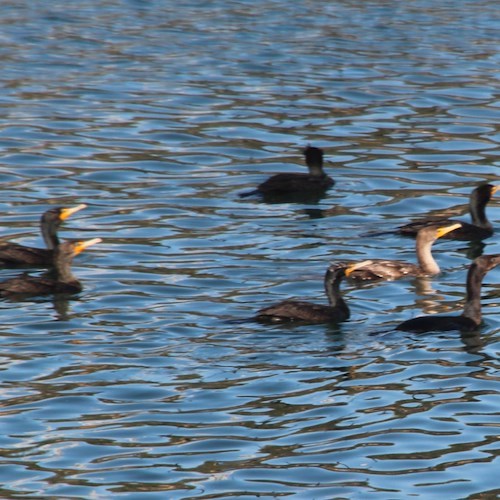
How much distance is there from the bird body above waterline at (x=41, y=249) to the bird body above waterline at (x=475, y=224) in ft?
12.8

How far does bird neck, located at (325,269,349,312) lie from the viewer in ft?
46.1

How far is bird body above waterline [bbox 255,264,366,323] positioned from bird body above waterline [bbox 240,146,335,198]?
16.3ft

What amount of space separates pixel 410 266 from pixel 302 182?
402cm

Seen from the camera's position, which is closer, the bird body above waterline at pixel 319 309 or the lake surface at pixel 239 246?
the lake surface at pixel 239 246

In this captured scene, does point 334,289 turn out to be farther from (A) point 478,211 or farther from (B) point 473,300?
(A) point 478,211

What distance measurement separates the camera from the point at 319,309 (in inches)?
541

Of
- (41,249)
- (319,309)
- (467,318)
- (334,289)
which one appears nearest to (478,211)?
(334,289)

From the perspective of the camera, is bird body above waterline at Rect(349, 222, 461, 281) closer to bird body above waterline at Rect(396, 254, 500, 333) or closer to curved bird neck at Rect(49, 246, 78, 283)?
bird body above waterline at Rect(396, 254, 500, 333)

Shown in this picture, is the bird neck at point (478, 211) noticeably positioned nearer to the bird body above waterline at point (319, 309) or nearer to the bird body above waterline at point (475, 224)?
the bird body above waterline at point (475, 224)

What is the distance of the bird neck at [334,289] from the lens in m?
14.0

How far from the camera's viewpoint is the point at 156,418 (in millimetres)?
11016

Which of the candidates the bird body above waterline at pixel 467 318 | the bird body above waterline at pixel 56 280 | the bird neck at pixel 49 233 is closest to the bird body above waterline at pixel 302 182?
the bird neck at pixel 49 233

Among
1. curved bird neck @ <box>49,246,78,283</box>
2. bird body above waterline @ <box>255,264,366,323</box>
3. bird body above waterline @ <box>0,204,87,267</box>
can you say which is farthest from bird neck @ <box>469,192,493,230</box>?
→ curved bird neck @ <box>49,246,78,283</box>

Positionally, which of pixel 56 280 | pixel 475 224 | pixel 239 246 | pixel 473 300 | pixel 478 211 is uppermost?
pixel 56 280
